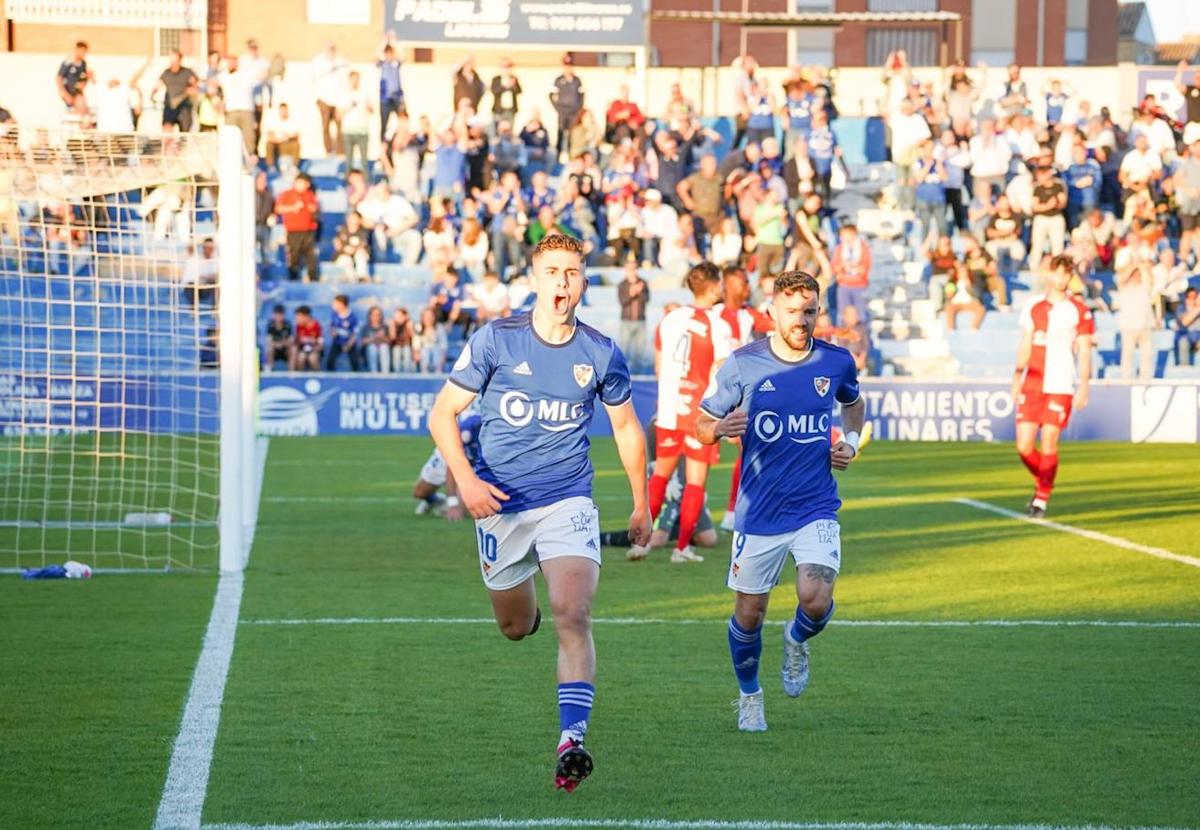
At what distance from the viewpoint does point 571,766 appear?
6355 millimetres

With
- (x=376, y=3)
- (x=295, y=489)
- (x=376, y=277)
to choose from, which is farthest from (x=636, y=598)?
(x=376, y=3)

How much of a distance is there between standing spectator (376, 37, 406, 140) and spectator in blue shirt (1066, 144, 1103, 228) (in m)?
12.2

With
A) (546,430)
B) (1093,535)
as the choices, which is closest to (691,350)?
(1093,535)

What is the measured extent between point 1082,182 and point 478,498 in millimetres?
27746

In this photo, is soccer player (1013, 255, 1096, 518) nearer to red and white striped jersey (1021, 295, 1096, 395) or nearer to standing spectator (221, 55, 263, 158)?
red and white striped jersey (1021, 295, 1096, 395)

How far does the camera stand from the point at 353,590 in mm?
12070

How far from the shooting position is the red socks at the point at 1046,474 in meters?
16.5

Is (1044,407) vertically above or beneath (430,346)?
above

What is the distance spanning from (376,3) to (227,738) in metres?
40.5

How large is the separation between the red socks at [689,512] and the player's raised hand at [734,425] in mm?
5883

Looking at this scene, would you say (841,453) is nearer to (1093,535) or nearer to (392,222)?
(1093,535)

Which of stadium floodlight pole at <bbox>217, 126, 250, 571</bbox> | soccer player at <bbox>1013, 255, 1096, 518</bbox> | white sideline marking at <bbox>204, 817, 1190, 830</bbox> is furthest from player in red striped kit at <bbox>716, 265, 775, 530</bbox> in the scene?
white sideline marking at <bbox>204, 817, 1190, 830</bbox>

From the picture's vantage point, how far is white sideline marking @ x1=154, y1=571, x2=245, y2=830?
6.34 meters

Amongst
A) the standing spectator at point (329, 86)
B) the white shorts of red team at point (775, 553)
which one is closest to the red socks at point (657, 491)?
the white shorts of red team at point (775, 553)
